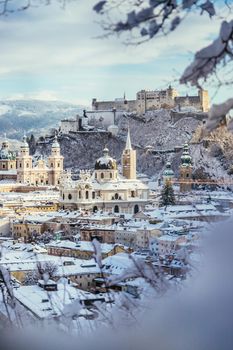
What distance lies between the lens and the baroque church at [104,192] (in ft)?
69.2

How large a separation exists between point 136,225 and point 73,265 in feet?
23.3

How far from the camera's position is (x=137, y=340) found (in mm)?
1396

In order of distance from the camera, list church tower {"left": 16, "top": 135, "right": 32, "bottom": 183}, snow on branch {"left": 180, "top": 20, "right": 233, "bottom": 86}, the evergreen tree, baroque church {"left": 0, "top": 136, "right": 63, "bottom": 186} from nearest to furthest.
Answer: snow on branch {"left": 180, "top": 20, "right": 233, "bottom": 86} → the evergreen tree → church tower {"left": 16, "top": 135, "right": 32, "bottom": 183} → baroque church {"left": 0, "top": 136, "right": 63, "bottom": 186}

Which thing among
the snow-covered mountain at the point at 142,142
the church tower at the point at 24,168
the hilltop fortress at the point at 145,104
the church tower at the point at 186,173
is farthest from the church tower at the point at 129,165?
the hilltop fortress at the point at 145,104

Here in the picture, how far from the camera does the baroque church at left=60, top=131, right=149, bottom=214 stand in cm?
2108

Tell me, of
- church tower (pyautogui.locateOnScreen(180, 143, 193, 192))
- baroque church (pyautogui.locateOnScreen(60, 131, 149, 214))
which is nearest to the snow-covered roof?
baroque church (pyautogui.locateOnScreen(60, 131, 149, 214))

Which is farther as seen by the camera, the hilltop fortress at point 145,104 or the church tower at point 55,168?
the hilltop fortress at point 145,104

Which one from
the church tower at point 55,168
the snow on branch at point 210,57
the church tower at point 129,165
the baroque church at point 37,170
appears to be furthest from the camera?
the church tower at point 55,168

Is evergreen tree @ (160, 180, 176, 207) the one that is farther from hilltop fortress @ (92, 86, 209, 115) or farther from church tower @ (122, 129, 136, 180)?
hilltop fortress @ (92, 86, 209, 115)

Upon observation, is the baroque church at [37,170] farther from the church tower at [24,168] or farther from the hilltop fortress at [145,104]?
the hilltop fortress at [145,104]

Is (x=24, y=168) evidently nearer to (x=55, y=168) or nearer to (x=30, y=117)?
(x=55, y=168)

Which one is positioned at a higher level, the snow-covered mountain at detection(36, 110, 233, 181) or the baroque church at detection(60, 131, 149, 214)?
the snow-covered mountain at detection(36, 110, 233, 181)

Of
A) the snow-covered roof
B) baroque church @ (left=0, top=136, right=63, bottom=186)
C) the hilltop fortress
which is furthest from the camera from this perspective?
the hilltop fortress

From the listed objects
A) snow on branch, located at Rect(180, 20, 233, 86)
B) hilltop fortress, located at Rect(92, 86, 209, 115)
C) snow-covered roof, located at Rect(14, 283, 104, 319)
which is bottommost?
snow-covered roof, located at Rect(14, 283, 104, 319)
